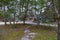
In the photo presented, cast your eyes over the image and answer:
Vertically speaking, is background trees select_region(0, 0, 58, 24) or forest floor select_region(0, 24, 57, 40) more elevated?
background trees select_region(0, 0, 58, 24)

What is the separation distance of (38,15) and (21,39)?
3.88m

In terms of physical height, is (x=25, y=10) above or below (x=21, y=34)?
above

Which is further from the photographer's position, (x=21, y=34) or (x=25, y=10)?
(x=25, y=10)

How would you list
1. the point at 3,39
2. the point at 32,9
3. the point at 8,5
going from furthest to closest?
the point at 32,9, the point at 8,5, the point at 3,39

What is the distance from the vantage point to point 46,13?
9.70 meters

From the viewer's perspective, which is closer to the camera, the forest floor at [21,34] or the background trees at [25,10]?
the forest floor at [21,34]

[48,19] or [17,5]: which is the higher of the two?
[17,5]

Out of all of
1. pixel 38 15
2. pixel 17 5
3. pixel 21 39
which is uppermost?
pixel 17 5

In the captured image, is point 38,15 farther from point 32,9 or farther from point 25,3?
point 25,3

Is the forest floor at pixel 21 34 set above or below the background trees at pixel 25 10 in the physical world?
below

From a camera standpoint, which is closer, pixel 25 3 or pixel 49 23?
pixel 25 3

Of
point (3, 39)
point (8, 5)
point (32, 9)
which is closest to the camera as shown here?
point (3, 39)

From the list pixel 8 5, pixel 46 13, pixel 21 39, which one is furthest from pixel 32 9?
pixel 21 39

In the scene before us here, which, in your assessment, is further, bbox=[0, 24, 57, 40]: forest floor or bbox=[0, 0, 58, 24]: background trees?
bbox=[0, 0, 58, 24]: background trees
